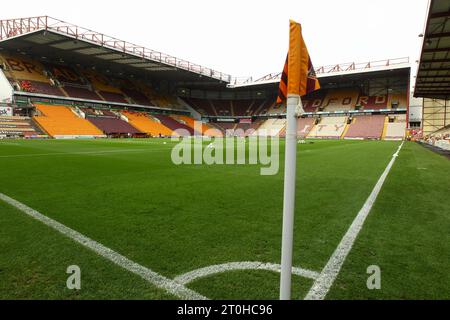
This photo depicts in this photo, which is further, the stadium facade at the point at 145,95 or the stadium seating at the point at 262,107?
the stadium seating at the point at 262,107

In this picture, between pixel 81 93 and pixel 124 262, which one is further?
Answer: pixel 81 93

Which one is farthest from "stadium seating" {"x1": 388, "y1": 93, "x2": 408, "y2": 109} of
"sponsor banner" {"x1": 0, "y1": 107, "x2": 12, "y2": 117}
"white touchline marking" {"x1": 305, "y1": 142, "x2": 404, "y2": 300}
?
"sponsor banner" {"x1": 0, "y1": 107, "x2": 12, "y2": 117}

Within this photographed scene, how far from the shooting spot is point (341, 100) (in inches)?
2376

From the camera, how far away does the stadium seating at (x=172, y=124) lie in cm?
5626

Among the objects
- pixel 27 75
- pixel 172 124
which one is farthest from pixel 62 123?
pixel 172 124

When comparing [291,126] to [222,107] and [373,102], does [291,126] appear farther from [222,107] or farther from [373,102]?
[222,107]

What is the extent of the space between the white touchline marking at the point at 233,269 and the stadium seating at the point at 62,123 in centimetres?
4080

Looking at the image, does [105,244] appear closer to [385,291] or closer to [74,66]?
[385,291]

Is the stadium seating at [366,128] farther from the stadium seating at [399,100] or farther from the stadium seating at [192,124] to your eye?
the stadium seating at [192,124]

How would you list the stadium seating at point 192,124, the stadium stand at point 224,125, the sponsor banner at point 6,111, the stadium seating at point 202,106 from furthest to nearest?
the stadium seating at point 202,106, the stadium stand at point 224,125, the stadium seating at point 192,124, the sponsor banner at point 6,111

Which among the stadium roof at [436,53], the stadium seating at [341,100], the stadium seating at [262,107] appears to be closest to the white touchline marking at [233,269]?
the stadium roof at [436,53]

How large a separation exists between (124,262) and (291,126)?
80.2 inches

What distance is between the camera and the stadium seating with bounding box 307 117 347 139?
53531mm

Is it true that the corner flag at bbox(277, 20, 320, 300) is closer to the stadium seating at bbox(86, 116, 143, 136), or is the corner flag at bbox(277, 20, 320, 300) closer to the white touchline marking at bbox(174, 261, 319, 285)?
the white touchline marking at bbox(174, 261, 319, 285)
